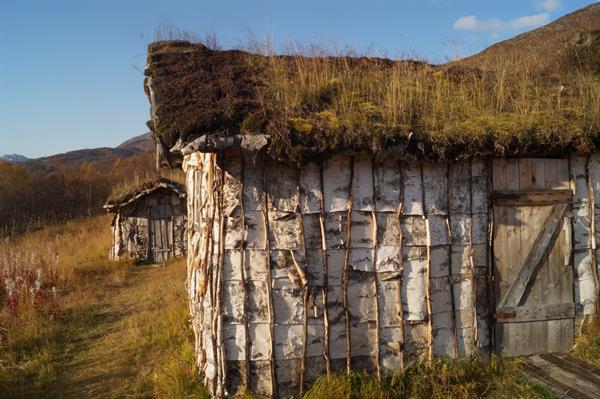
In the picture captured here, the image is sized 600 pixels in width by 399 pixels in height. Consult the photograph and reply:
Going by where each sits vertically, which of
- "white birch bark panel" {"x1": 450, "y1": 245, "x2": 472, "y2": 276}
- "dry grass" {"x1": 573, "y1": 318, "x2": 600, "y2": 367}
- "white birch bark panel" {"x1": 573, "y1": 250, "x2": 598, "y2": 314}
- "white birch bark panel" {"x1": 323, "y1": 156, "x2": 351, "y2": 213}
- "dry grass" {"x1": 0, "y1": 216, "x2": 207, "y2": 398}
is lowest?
"dry grass" {"x1": 0, "y1": 216, "x2": 207, "y2": 398}

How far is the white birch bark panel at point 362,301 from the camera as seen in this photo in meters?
4.77

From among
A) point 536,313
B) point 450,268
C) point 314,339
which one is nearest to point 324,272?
point 314,339

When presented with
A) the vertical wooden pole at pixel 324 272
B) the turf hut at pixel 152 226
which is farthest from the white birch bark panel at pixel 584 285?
the turf hut at pixel 152 226

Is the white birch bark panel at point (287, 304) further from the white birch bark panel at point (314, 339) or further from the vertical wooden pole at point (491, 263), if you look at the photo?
the vertical wooden pole at point (491, 263)

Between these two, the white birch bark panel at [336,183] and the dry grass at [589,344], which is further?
the dry grass at [589,344]

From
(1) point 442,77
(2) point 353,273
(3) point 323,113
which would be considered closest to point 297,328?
(2) point 353,273

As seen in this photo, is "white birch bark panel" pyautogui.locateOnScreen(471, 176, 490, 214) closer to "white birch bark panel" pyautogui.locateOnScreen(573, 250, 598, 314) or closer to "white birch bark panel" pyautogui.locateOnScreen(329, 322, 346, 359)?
"white birch bark panel" pyautogui.locateOnScreen(573, 250, 598, 314)

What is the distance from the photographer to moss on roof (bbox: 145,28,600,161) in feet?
14.6

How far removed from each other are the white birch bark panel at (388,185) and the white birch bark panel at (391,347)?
1.33 metres

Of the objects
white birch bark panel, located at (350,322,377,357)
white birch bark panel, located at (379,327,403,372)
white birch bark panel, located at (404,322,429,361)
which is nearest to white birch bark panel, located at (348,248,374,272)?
white birch bark panel, located at (350,322,377,357)

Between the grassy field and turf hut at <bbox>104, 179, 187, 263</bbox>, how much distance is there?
193cm

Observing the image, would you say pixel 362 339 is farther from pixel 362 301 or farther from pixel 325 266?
pixel 325 266

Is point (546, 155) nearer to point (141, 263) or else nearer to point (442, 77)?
point (442, 77)

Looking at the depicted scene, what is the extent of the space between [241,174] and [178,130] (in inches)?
29.5
